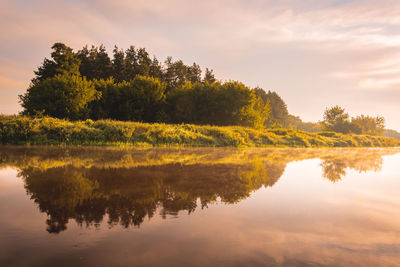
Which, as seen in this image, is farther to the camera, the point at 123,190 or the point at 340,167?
the point at 340,167

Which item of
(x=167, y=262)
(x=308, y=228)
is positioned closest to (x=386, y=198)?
(x=308, y=228)

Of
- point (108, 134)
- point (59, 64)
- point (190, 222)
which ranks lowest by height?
point (190, 222)

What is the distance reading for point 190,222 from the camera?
318 cm

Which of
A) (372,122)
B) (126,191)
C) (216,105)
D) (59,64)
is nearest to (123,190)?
(126,191)

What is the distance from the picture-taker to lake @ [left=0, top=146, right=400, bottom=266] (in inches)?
90.2

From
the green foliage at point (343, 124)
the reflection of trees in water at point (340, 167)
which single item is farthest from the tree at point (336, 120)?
the reflection of trees in water at point (340, 167)

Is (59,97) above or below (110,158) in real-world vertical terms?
above

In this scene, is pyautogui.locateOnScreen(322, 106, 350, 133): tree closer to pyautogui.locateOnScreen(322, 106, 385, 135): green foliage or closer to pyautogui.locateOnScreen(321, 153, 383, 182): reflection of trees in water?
pyautogui.locateOnScreen(322, 106, 385, 135): green foliage

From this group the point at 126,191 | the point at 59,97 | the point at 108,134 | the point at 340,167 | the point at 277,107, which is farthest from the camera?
the point at 277,107

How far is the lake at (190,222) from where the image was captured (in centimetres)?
229

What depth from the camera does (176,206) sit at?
3.87m

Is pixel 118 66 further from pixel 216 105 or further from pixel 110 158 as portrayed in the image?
pixel 110 158

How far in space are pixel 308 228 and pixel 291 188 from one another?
2497 millimetres

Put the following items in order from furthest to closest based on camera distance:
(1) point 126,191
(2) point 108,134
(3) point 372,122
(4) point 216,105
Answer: (3) point 372,122 → (4) point 216,105 → (2) point 108,134 → (1) point 126,191
